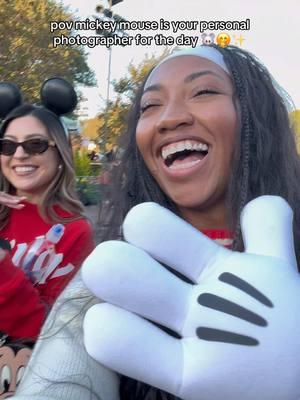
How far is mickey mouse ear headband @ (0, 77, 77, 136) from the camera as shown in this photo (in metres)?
2.24

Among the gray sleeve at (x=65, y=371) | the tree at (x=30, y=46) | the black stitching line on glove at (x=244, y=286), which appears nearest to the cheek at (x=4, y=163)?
the gray sleeve at (x=65, y=371)

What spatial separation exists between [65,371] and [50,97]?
1.63 m

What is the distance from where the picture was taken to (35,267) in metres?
1.87

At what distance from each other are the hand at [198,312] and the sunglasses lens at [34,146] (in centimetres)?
137

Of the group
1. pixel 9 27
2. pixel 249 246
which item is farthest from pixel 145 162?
pixel 9 27

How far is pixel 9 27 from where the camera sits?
43.2 feet

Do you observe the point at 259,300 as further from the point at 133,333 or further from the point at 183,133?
the point at 183,133

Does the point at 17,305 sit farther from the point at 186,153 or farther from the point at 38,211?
the point at 186,153

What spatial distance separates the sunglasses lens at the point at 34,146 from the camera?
6.83ft

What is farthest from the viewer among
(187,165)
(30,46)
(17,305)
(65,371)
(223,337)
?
(30,46)

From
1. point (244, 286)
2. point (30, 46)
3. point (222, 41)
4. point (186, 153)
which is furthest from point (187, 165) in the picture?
point (30, 46)

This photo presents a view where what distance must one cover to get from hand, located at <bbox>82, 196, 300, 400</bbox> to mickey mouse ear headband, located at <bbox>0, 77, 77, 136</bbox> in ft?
5.09

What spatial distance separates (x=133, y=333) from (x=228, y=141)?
517 mm

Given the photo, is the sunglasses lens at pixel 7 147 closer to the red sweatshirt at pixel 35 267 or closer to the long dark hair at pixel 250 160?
the red sweatshirt at pixel 35 267
